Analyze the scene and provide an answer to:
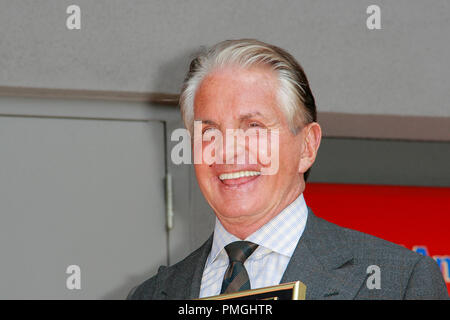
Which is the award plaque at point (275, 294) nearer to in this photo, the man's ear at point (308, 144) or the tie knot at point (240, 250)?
the tie knot at point (240, 250)

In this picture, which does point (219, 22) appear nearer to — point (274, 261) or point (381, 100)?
point (381, 100)

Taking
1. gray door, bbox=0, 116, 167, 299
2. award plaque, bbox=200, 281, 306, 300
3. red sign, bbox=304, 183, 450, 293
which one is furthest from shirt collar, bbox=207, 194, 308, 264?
red sign, bbox=304, 183, 450, 293

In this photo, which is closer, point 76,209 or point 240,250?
point 240,250

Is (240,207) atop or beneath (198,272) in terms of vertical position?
atop

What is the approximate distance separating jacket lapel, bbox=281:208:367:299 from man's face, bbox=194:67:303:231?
10cm

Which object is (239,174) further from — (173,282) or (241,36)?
(241,36)

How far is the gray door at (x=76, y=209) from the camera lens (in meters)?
2.60

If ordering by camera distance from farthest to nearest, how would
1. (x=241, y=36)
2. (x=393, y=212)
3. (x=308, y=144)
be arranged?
(x=393, y=212)
(x=241, y=36)
(x=308, y=144)

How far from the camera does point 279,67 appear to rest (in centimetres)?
152

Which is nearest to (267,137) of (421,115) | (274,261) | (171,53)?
(274,261)

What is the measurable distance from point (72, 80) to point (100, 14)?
277 mm

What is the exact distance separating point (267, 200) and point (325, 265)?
0.18 metres

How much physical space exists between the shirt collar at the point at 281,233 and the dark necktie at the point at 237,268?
2 cm

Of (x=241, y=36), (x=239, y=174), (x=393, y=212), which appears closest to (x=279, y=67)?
(x=239, y=174)
